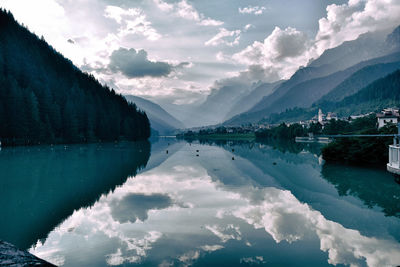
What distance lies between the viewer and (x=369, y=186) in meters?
33.0

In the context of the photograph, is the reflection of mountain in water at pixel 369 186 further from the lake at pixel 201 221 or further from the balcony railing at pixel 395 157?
the balcony railing at pixel 395 157

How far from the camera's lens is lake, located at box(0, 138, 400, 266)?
14.1 metres

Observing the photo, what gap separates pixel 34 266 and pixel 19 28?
20503 cm

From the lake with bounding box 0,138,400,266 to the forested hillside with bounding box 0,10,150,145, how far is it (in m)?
70.5

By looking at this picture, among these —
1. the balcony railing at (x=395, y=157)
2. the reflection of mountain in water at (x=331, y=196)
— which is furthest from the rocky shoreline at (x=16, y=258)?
the balcony railing at (x=395, y=157)

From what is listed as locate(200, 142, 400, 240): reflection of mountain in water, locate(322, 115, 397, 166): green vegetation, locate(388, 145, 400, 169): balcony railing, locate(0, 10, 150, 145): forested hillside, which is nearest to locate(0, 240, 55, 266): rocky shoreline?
locate(200, 142, 400, 240): reflection of mountain in water

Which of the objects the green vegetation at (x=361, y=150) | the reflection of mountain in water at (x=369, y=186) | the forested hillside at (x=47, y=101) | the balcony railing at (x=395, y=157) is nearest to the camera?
the balcony railing at (x=395, y=157)

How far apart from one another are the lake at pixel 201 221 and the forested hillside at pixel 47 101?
70.5 meters

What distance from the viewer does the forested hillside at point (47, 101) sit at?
9638cm

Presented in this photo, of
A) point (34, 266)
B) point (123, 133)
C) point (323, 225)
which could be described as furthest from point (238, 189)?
point (123, 133)

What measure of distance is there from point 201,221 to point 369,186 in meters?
22.9

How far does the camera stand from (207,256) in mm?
13898

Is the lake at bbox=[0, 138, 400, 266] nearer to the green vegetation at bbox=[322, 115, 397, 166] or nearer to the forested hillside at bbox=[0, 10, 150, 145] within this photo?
the green vegetation at bbox=[322, 115, 397, 166]

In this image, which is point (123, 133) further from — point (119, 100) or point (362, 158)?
point (362, 158)
